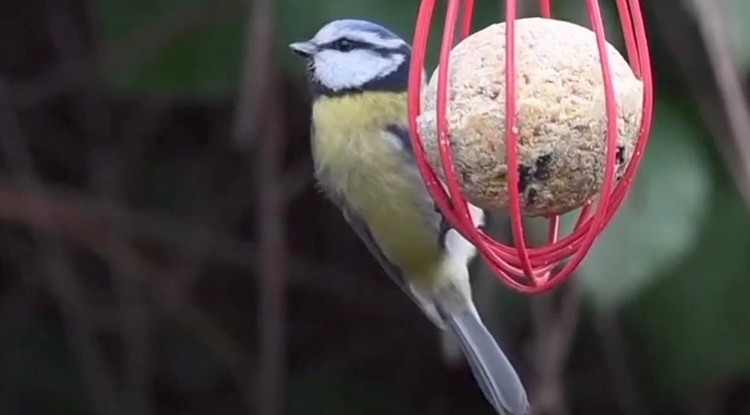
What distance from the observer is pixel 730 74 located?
1.67m

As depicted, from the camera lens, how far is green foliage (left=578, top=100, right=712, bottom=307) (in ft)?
6.00

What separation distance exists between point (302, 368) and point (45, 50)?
667 mm

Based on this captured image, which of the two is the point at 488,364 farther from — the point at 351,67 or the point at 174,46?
the point at 174,46

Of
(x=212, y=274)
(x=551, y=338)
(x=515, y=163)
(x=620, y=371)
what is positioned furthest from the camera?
(x=212, y=274)

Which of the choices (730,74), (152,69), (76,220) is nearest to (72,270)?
(76,220)

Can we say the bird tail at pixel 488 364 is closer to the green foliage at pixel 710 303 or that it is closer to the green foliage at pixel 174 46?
the green foliage at pixel 710 303

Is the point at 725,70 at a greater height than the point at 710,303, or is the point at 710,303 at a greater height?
the point at 725,70

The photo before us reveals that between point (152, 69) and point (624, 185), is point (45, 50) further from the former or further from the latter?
point (624, 185)

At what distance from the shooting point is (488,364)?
5.49 feet

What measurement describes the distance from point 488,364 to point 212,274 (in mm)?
1172

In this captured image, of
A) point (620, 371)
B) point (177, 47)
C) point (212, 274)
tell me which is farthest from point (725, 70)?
point (212, 274)

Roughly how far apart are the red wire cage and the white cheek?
265mm

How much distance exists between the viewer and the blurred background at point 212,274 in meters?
2.12

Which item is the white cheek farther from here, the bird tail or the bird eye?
the bird tail
